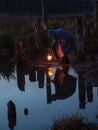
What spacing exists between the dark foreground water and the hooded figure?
2.25 feet

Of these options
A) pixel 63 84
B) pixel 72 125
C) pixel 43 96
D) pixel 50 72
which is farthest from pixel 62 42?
pixel 72 125

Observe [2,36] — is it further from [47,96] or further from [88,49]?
[47,96]

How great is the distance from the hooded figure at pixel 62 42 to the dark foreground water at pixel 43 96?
69 centimetres

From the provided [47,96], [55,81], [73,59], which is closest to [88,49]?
[73,59]

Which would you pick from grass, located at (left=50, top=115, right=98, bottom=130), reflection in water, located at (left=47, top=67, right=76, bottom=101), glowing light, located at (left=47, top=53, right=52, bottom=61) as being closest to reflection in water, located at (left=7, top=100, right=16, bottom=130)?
grass, located at (left=50, top=115, right=98, bottom=130)

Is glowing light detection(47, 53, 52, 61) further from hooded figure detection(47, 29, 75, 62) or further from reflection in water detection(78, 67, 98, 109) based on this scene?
reflection in water detection(78, 67, 98, 109)

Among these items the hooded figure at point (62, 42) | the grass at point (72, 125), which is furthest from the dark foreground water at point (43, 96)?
the grass at point (72, 125)

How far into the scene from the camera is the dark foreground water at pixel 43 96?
35.2ft

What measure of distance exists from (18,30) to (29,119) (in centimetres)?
1412

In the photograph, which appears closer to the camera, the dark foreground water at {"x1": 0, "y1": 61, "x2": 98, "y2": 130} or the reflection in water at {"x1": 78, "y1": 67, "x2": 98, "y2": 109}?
the dark foreground water at {"x1": 0, "y1": 61, "x2": 98, "y2": 130}

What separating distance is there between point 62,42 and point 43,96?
5.48 meters

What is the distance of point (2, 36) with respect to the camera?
856 inches

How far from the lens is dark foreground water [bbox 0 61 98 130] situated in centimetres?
1072

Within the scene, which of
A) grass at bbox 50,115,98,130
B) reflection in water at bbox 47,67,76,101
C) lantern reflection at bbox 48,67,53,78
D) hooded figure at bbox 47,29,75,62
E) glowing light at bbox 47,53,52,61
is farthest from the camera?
glowing light at bbox 47,53,52,61
